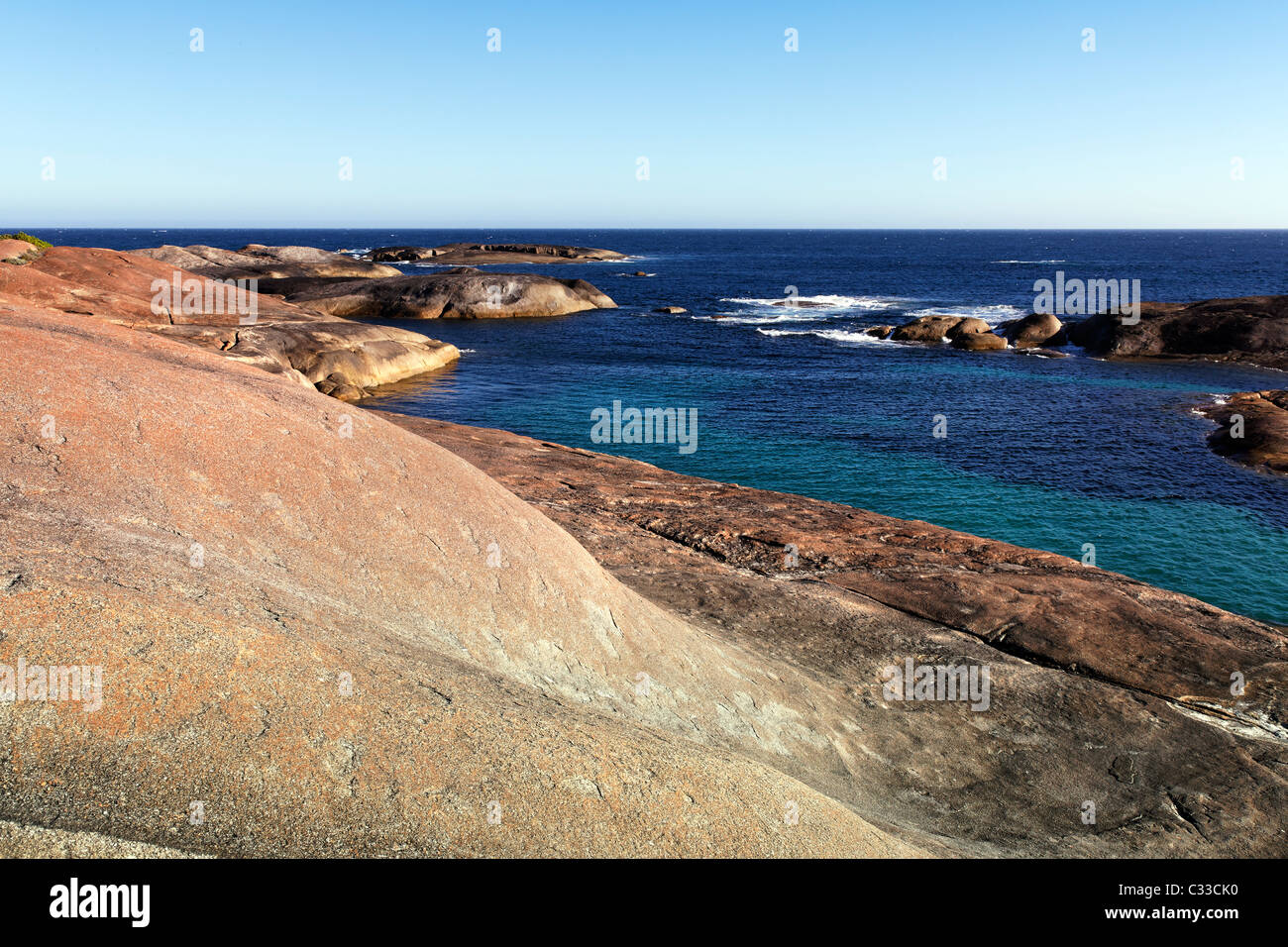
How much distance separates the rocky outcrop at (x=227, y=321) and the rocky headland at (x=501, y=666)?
21.2m

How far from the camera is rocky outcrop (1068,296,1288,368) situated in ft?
181

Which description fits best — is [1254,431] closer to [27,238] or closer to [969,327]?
[969,327]

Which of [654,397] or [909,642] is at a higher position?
[654,397]

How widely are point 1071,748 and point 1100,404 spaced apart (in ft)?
128

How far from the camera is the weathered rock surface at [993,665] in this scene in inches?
418

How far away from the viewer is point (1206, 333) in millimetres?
57594

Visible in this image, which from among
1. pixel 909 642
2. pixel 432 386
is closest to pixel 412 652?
pixel 909 642

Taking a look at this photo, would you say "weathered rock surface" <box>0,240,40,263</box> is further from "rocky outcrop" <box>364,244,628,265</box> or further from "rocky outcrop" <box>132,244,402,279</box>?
"rocky outcrop" <box>364,244,628,265</box>

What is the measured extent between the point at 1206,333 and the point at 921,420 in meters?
29.9

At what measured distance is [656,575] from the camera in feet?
53.4

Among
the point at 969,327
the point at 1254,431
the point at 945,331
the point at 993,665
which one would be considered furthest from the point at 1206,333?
the point at 993,665

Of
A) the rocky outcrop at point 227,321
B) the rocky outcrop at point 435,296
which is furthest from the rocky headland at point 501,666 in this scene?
the rocky outcrop at point 435,296

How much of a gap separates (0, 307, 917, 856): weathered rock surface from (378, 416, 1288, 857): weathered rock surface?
1.33 meters
